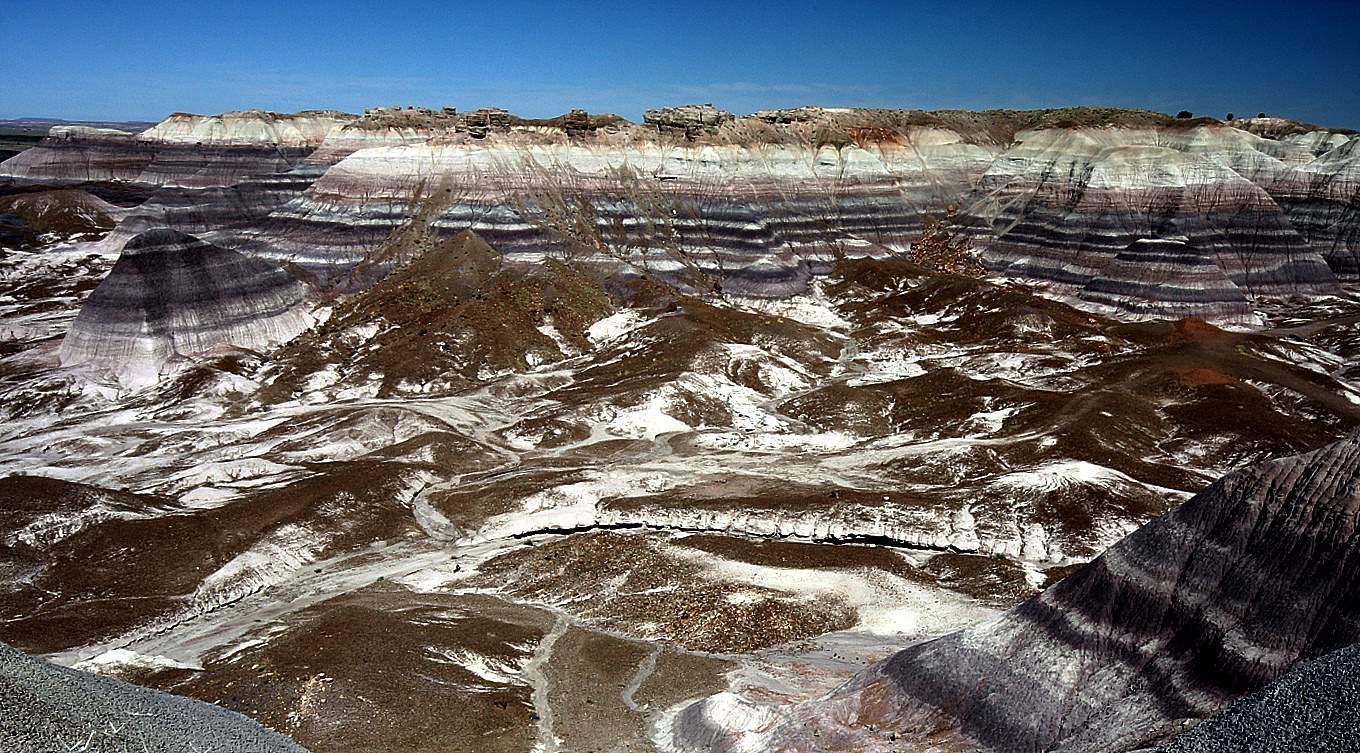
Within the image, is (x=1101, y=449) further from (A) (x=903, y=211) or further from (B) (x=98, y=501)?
(A) (x=903, y=211)

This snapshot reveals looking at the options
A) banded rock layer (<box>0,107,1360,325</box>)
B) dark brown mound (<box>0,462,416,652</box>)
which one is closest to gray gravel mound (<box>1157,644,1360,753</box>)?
dark brown mound (<box>0,462,416,652</box>)

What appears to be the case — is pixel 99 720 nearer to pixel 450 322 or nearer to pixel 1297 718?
pixel 1297 718

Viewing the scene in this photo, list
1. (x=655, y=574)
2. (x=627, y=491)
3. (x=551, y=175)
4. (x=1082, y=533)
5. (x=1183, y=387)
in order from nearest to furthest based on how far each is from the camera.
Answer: (x=655, y=574) < (x=1082, y=533) < (x=627, y=491) < (x=1183, y=387) < (x=551, y=175)

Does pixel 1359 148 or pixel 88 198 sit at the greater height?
pixel 1359 148

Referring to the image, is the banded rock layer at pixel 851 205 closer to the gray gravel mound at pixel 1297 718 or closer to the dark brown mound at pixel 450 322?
the dark brown mound at pixel 450 322

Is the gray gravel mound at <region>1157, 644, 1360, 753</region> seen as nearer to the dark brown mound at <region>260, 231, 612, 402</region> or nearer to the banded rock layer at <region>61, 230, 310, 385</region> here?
the dark brown mound at <region>260, 231, 612, 402</region>

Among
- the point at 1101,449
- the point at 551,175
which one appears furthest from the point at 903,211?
the point at 1101,449
